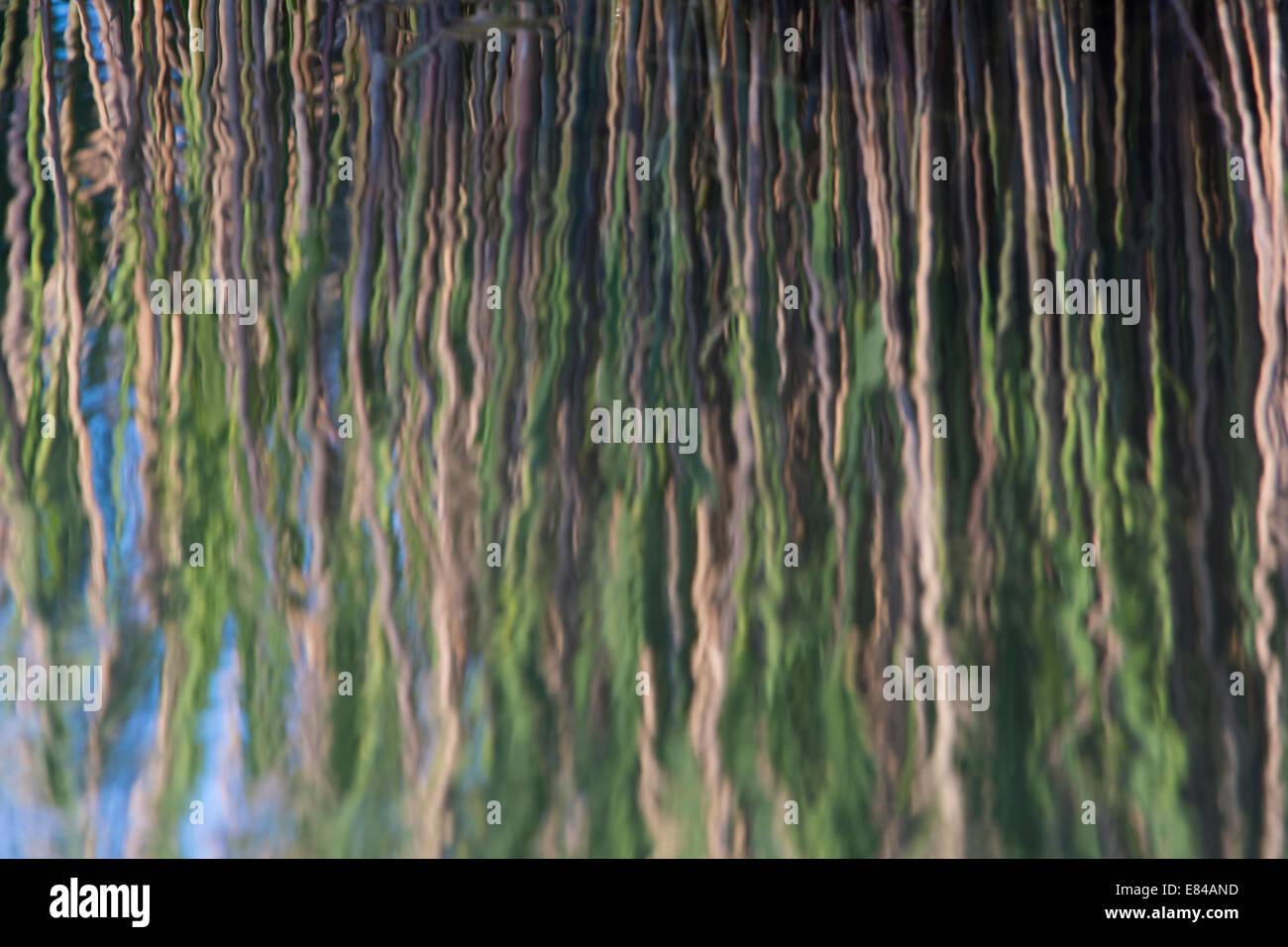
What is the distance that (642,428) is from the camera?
3.62 ft

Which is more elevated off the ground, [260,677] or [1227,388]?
[1227,388]

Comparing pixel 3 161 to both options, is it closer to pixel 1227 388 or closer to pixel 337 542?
pixel 337 542

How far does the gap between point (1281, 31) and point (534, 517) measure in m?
0.90

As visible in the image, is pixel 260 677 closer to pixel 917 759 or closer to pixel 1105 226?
pixel 917 759

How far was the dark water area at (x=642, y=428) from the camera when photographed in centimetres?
105

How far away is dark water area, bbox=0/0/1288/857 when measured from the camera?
41.4 inches

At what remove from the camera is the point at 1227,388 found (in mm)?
1097

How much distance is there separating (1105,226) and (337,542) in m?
0.81

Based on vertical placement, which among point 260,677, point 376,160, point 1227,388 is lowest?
point 260,677

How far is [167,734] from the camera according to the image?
106 centimetres
